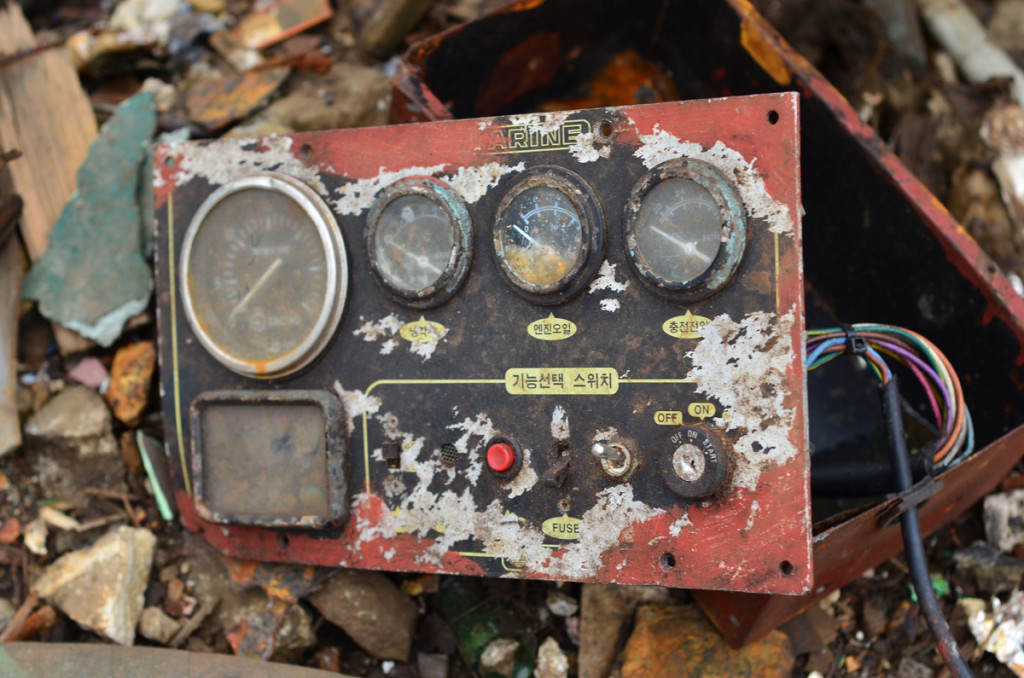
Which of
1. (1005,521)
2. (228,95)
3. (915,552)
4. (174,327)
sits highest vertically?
(228,95)

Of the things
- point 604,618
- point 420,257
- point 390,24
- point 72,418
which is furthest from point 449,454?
point 390,24

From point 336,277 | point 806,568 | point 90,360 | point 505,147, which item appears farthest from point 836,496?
point 90,360

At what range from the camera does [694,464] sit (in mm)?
1739

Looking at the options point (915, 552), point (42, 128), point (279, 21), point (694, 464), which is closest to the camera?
point (694, 464)

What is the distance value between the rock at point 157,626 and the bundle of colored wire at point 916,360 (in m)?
1.97

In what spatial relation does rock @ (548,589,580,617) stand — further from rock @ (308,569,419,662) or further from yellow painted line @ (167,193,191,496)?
yellow painted line @ (167,193,191,496)

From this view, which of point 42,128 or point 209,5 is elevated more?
point 209,5

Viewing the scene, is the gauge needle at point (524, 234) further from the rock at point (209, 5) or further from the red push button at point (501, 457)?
the rock at point (209, 5)

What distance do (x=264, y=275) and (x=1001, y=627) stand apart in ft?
7.45

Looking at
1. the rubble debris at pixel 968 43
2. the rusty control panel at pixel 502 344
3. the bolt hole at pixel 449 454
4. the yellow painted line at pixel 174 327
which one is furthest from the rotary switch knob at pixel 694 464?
the rubble debris at pixel 968 43

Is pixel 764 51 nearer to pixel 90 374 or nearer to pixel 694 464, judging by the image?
pixel 694 464

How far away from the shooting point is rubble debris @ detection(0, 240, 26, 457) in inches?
94.5

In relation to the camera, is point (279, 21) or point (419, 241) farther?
point (279, 21)

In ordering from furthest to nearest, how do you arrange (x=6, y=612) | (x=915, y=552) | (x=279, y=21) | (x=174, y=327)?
(x=279, y=21) < (x=6, y=612) < (x=174, y=327) < (x=915, y=552)
